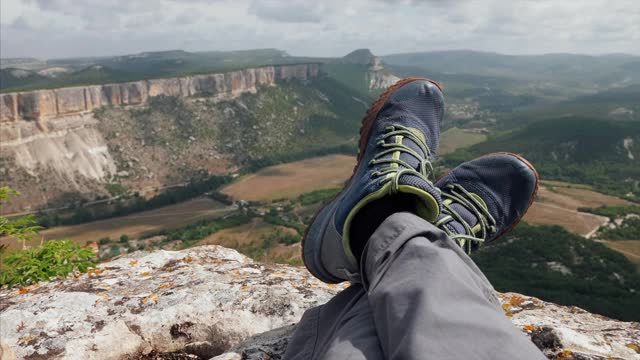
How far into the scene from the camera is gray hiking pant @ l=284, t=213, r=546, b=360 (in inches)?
63.0

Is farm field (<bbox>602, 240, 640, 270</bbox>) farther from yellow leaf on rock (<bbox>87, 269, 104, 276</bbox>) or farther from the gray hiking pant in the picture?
the gray hiking pant

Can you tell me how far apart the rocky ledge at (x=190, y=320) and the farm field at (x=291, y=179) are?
77.3 metres

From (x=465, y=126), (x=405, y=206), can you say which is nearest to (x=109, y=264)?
(x=405, y=206)

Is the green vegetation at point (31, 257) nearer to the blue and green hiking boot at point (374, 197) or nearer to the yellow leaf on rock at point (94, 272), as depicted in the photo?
the yellow leaf on rock at point (94, 272)

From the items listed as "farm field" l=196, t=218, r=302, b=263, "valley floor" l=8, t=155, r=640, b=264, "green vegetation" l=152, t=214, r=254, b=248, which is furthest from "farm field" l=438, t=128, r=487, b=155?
"farm field" l=196, t=218, r=302, b=263

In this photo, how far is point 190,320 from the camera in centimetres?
398

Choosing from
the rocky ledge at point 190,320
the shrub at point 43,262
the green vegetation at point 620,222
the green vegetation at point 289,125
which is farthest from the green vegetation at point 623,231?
the green vegetation at point 289,125

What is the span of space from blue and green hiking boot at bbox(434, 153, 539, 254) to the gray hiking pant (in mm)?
1583

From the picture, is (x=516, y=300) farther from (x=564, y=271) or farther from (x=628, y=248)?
(x=628, y=248)

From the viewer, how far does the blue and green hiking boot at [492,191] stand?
3799mm

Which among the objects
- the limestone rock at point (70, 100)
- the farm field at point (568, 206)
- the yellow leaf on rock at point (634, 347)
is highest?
the yellow leaf on rock at point (634, 347)

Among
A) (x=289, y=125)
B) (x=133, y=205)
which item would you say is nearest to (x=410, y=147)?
(x=133, y=205)

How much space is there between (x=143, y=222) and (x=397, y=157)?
7524cm

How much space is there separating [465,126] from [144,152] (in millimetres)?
113489
